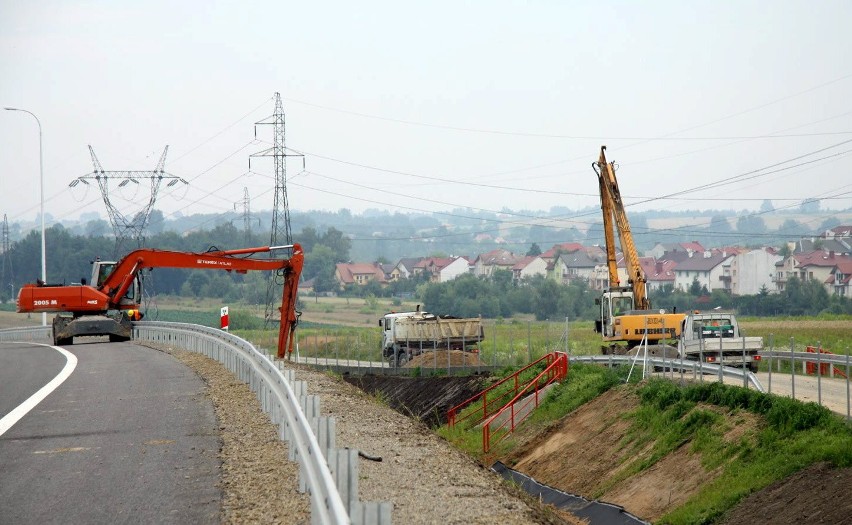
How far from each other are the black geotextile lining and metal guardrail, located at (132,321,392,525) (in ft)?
14.1

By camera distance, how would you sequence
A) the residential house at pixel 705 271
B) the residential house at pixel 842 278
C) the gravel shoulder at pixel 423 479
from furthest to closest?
the residential house at pixel 705 271, the residential house at pixel 842 278, the gravel shoulder at pixel 423 479

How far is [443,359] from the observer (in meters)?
52.8

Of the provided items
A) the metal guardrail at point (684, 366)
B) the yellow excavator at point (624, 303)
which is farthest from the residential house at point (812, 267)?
the metal guardrail at point (684, 366)

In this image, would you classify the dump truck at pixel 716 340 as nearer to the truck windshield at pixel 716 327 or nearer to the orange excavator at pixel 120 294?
the truck windshield at pixel 716 327

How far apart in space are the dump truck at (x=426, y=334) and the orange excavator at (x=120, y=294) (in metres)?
9.69

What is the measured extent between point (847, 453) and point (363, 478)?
27.0 ft

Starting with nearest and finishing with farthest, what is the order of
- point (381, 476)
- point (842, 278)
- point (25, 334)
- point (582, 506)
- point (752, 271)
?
point (381, 476), point (582, 506), point (25, 334), point (842, 278), point (752, 271)

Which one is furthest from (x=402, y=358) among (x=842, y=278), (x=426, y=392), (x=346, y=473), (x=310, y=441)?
(x=842, y=278)

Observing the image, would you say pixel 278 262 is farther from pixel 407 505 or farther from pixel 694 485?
pixel 407 505

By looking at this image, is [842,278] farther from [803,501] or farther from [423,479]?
[423,479]

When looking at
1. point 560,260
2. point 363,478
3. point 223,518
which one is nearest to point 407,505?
point 363,478

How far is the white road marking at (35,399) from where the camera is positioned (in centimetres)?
1867

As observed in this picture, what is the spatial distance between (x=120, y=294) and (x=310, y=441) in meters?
36.4

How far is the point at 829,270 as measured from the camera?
459ft
